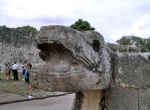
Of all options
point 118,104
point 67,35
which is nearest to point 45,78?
point 67,35

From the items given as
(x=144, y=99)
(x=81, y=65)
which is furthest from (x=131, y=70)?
(x=81, y=65)

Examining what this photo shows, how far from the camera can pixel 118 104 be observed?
8.23 ft

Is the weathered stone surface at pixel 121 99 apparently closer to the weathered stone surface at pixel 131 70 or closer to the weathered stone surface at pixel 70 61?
the weathered stone surface at pixel 131 70

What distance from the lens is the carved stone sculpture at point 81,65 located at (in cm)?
205

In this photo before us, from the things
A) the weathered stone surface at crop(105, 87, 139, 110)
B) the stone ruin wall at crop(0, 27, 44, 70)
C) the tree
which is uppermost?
the tree

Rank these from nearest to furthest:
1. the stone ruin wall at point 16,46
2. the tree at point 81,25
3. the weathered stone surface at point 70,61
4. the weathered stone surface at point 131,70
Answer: the weathered stone surface at point 70,61 < the weathered stone surface at point 131,70 < the stone ruin wall at point 16,46 < the tree at point 81,25

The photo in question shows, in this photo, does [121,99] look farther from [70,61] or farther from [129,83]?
[70,61]

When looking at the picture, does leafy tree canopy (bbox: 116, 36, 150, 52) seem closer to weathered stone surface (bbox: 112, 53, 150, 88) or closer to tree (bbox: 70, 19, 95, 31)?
tree (bbox: 70, 19, 95, 31)

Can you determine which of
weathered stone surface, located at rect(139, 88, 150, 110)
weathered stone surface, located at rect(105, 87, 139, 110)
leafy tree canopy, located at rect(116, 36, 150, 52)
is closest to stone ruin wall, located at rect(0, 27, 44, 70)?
weathered stone surface, located at rect(105, 87, 139, 110)

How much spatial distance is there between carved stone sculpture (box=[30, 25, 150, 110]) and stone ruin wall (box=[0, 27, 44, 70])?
63.5 ft

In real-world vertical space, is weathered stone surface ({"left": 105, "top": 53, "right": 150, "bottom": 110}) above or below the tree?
below

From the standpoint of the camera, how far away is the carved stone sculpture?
2055 mm

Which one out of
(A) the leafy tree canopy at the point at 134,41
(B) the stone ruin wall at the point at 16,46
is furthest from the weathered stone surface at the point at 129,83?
(A) the leafy tree canopy at the point at 134,41

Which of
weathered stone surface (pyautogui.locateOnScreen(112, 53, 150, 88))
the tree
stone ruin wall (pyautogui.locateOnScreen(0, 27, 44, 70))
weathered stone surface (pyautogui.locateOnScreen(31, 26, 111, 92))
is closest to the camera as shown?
weathered stone surface (pyautogui.locateOnScreen(31, 26, 111, 92))
